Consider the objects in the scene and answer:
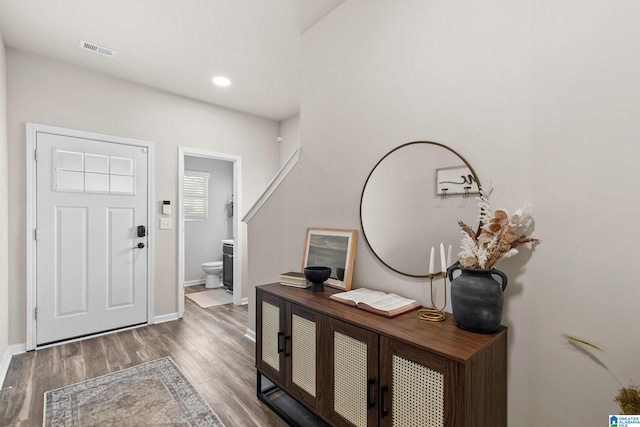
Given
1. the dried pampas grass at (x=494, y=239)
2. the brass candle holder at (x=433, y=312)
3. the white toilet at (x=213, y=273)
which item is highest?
the dried pampas grass at (x=494, y=239)

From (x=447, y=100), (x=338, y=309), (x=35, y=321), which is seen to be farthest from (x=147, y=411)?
(x=447, y=100)

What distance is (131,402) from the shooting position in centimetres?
197

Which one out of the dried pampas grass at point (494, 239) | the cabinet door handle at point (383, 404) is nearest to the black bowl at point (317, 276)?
the cabinet door handle at point (383, 404)

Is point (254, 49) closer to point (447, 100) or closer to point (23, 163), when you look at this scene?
point (447, 100)

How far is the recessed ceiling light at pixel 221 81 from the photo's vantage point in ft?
10.6

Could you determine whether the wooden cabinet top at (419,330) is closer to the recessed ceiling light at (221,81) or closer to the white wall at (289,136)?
the recessed ceiling light at (221,81)

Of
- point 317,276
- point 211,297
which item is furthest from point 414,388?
point 211,297

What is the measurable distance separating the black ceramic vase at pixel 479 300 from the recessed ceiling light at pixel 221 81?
3.07 m

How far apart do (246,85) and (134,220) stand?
6.35 ft

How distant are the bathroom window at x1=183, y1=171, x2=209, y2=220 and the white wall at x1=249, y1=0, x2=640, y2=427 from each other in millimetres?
4466

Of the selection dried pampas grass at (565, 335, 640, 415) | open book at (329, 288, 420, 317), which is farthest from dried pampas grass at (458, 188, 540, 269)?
dried pampas grass at (565, 335, 640, 415)

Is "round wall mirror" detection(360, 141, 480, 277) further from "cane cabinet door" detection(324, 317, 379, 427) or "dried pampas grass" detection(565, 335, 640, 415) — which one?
"dried pampas grass" detection(565, 335, 640, 415)

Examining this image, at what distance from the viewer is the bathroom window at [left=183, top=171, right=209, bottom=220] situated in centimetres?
536

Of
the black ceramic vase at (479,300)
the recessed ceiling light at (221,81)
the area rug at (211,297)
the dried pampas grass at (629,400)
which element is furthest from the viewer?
the area rug at (211,297)
